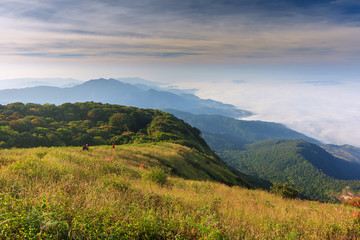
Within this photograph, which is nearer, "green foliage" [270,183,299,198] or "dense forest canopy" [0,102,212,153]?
"green foliage" [270,183,299,198]

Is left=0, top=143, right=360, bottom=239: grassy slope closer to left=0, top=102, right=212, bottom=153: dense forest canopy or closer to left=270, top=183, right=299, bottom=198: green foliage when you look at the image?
left=270, top=183, right=299, bottom=198: green foliage

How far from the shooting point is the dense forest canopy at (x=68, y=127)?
30312 millimetres

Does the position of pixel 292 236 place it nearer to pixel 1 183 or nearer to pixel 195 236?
pixel 195 236

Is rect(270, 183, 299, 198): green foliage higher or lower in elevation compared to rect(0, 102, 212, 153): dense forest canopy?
lower

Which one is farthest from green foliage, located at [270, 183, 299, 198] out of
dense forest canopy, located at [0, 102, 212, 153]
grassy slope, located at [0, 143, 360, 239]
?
dense forest canopy, located at [0, 102, 212, 153]

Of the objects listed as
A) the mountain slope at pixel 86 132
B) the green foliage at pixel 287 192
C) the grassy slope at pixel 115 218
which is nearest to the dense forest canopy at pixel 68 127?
the mountain slope at pixel 86 132

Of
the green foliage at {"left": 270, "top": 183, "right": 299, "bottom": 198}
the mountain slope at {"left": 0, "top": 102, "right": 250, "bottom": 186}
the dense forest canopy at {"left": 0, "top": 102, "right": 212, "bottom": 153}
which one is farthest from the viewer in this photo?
the dense forest canopy at {"left": 0, "top": 102, "right": 212, "bottom": 153}

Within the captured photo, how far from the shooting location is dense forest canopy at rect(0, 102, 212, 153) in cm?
3031

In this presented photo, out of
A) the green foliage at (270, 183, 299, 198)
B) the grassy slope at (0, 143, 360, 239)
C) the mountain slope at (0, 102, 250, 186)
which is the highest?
the grassy slope at (0, 143, 360, 239)

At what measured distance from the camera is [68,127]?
4084 cm

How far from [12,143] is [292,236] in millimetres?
37626

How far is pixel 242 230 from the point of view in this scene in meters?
4.94

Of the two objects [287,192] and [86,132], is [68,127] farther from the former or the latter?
[287,192]

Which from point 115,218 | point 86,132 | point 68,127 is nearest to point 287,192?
point 115,218
